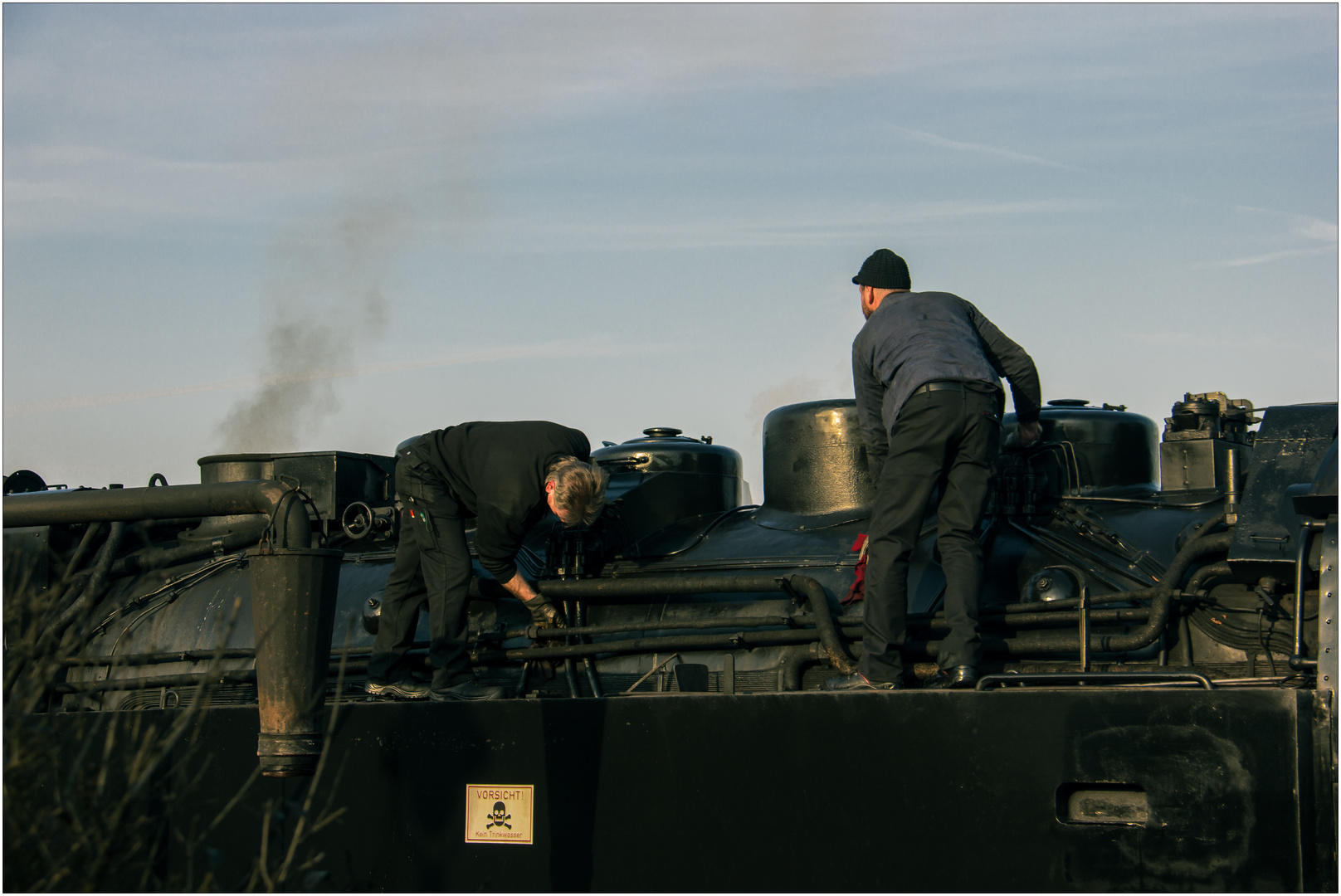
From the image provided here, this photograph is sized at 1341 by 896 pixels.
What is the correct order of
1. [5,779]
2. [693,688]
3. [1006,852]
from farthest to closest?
[693,688] < [1006,852] < [5,779]

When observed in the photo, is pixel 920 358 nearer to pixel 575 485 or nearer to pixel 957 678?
pixel 957 678

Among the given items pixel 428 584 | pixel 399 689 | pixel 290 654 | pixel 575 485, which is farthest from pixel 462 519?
pixel 290 654

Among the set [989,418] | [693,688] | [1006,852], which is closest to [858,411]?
[989,418]

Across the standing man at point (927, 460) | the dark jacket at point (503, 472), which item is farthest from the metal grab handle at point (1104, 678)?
the dark jacket at point (503, 472)

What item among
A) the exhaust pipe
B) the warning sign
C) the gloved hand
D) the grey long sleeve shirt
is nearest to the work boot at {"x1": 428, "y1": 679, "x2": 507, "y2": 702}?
the gloved hand

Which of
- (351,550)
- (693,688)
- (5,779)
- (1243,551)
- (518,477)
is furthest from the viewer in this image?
(351,550)

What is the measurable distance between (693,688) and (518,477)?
3.62 feet

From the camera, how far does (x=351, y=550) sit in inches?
272

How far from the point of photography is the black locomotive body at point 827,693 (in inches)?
154

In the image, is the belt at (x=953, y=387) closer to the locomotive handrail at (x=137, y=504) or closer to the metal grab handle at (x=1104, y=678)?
the metal grab handle at (x=1104, y=678)

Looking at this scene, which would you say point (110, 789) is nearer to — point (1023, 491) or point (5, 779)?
point (5, 779)

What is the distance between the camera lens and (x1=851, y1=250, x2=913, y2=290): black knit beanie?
204 inches

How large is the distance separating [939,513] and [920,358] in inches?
21.6

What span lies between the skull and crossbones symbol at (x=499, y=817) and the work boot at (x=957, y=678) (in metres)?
1.56
